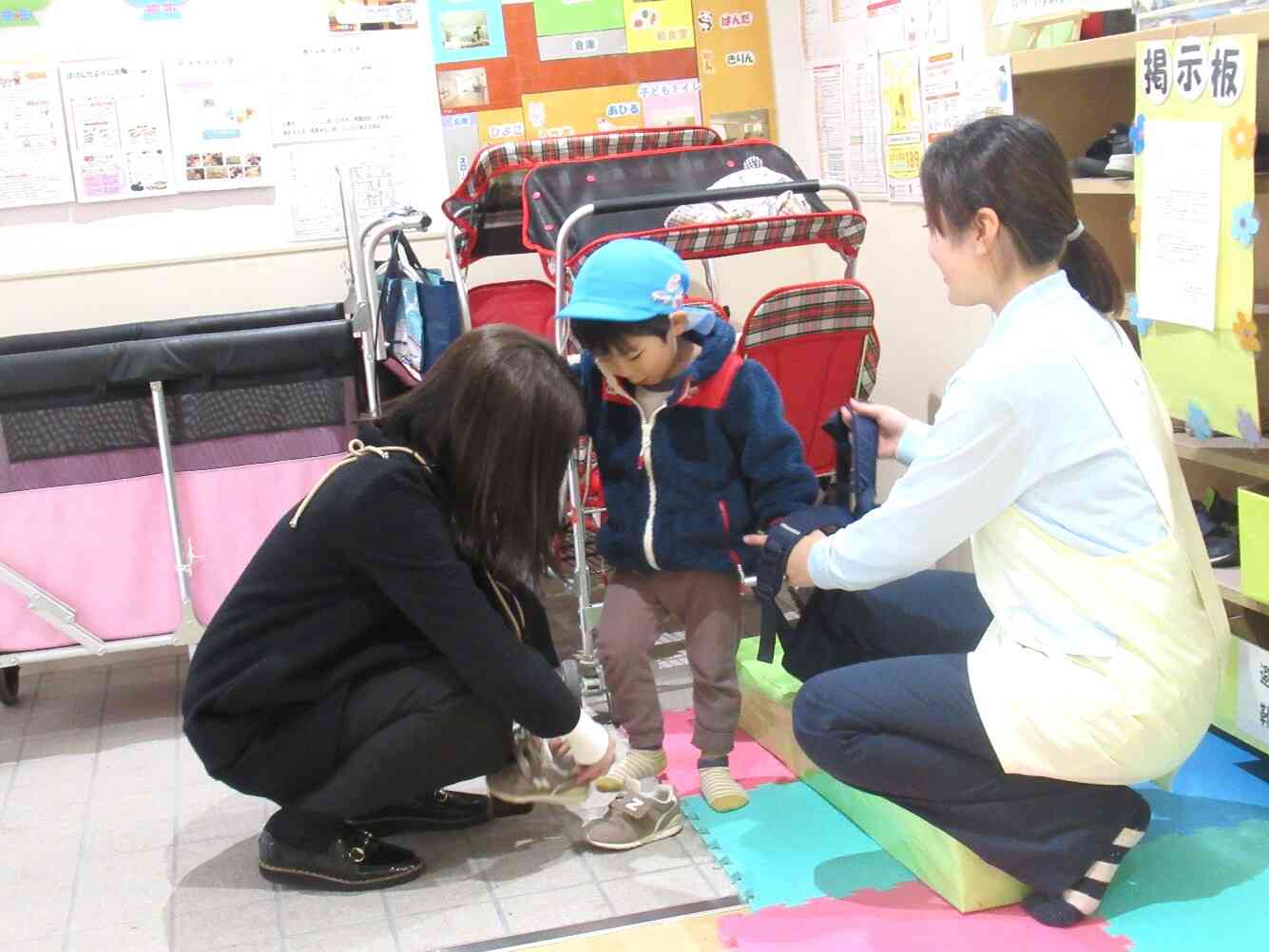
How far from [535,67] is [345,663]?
225cm

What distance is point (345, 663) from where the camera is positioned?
7.89ft

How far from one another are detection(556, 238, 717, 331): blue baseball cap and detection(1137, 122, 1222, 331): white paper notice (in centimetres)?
83

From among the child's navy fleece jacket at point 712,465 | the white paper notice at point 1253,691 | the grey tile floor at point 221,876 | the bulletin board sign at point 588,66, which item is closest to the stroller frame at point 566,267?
the child's navy fleece jacket at point 712,465

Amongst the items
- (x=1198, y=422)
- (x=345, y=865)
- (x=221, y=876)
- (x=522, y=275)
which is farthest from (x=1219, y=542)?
(x=522, y=275)

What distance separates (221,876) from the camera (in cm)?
255

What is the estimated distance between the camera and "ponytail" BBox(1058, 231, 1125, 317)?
2166 millimetres

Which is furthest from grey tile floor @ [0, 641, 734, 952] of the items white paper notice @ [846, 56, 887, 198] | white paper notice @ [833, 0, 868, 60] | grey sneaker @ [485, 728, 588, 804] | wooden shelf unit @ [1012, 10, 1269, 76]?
white paper notice @ [833, 0, 868, 60]

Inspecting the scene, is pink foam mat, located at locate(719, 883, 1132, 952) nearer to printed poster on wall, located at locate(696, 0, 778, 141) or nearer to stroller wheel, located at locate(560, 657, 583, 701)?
stroller wheel, located at locate(560, 657, 583, 701)

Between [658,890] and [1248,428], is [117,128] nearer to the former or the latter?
[658,890]

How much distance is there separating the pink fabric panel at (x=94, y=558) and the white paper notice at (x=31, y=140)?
3.87 feet

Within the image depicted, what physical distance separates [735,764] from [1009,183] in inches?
51.4

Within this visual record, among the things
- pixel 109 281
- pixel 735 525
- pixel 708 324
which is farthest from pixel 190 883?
pixel 109 281

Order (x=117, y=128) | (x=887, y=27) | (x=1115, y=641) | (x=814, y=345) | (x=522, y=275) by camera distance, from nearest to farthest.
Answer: (x=1115, y=641), (x=814, y=345), (x=887, y=27), (x=117, y=128), (x=522, y=275)

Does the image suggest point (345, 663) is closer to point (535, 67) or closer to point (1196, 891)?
point (1196, 891)
